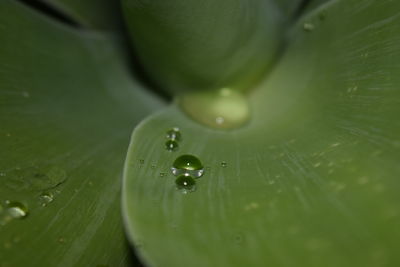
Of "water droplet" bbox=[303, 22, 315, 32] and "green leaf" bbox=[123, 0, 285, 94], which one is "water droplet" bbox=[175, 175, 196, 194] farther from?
"water droplet" bbox=[303, 22, 315, 32]

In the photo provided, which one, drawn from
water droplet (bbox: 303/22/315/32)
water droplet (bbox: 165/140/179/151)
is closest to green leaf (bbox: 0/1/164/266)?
water droplet (bbox: 165/140/179/151)

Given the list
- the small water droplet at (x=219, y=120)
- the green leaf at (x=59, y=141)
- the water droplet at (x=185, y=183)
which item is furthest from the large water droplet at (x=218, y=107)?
the water droplet at (x=185, y=183)

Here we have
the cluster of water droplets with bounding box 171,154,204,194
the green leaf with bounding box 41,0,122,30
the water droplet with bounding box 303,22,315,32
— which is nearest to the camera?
the cluster of water droplets with bounding box 171,154,204,194

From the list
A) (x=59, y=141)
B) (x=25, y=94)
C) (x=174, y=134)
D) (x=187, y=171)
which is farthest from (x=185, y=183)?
(x=25, y=94)

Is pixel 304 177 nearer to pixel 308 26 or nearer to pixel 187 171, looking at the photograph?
pixel 187 171

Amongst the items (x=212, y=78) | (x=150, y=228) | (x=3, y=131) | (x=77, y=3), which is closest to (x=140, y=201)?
(x=150, y=228)

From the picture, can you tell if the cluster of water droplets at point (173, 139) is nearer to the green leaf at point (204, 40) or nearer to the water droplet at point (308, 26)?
the green leaf at point (204, 40)

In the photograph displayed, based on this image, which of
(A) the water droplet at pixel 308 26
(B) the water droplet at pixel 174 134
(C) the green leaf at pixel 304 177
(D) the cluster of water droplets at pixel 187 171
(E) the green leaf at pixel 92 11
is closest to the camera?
(C) the green leaf at pixel 304 177
